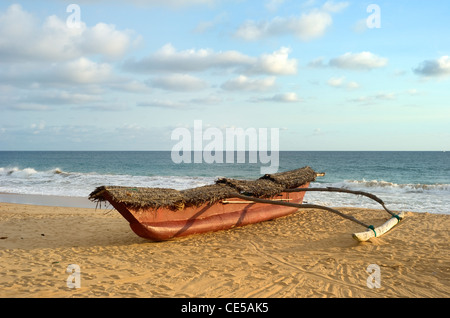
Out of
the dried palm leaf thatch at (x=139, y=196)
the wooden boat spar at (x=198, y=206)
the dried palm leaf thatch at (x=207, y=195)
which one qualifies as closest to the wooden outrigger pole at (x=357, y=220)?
the wooden boat spar at (x=198, y=206)

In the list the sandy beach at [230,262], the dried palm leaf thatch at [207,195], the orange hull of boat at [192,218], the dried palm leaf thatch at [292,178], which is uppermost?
the dried palm leaf thatch at [292,178]

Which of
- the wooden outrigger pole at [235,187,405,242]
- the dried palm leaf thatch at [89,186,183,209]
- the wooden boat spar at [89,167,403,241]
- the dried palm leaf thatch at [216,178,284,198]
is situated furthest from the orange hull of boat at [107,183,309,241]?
the wooden outrigger pole at [235,187,405,242]

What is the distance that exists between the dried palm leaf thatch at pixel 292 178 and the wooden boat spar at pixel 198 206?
0.02m

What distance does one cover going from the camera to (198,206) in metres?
6.52

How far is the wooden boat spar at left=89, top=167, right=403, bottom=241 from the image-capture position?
559 centimetres

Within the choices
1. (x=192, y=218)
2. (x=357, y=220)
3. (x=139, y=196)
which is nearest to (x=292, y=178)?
(x=357, y=220)

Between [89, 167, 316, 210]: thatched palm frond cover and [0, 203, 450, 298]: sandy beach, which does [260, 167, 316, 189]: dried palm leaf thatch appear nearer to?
[89, 167, 316, 210]: thatched palm frond cover

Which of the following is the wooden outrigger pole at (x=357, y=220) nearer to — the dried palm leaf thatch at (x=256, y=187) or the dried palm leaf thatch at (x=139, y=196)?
the dried palm leaf thatch at (x=256, y=187)

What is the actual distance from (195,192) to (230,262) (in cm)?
189

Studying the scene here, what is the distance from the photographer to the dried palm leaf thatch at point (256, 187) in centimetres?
734
